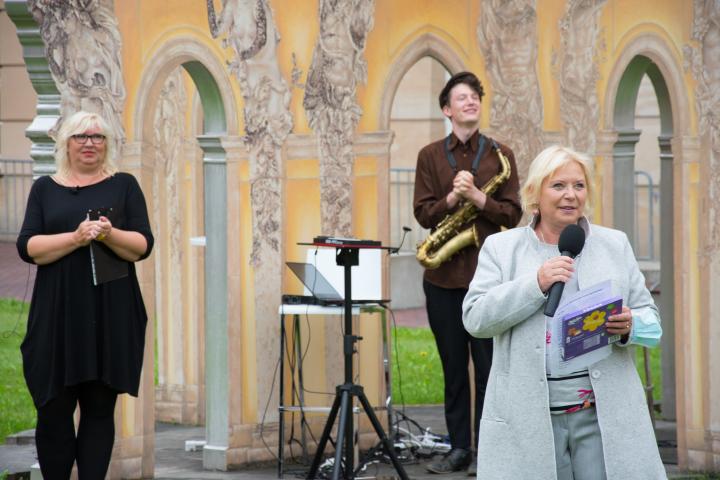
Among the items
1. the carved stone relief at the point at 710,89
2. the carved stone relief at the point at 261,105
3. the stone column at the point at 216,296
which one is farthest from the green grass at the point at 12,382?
the carved stone relief at the point at 710,89

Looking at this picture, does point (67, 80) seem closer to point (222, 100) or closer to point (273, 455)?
point (222, 100)

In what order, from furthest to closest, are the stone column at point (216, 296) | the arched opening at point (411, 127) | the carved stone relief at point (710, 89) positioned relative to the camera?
the arched opening at point (411, 127) → the carved stone relief at point (710, 89) → the stone column at point (216, 296)

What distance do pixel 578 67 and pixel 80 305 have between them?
465 centimetres

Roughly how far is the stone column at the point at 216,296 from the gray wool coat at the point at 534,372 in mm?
4326

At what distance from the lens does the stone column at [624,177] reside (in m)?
10.0

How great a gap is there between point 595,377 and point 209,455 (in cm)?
478

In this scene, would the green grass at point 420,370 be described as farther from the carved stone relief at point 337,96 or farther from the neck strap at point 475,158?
the neck strap at point 475,158

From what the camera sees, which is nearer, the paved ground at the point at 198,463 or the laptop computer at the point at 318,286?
the laptop computer at the point at 318,286

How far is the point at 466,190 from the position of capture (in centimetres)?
759

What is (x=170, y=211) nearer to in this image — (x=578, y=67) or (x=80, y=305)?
(x=578, y=67)

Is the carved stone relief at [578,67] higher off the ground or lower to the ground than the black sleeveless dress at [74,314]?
higher

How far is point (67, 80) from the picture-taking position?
792cm

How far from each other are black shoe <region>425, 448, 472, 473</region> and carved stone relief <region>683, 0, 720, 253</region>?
2.58 metres

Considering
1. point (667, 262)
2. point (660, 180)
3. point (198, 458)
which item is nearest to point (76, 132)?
point (198, 458)
